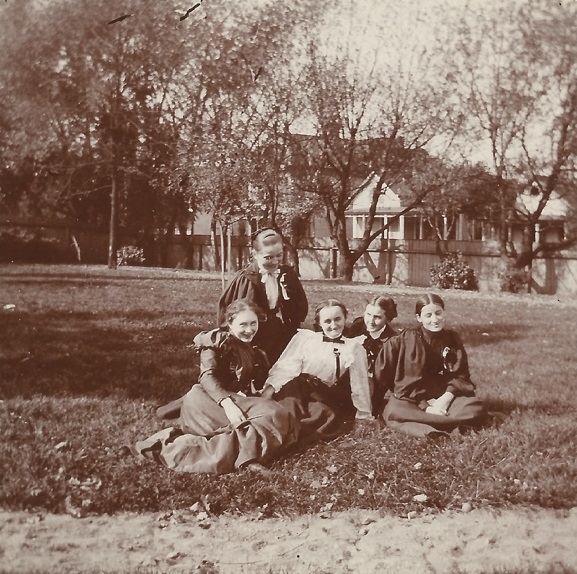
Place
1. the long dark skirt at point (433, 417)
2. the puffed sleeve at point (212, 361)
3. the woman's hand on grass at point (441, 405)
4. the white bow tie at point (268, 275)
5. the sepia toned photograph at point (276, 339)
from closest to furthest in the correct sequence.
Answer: the sepia toned photograph at point (276, 339) → the puffed sleeve at point (212, 361) → the long dark skirt at point (433, 417) → the woman's hand on grass at point (441, 405) → the white bow tie at point (268, 275)

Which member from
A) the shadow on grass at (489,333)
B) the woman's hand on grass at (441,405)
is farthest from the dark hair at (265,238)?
the shadow on grass at (489,333)

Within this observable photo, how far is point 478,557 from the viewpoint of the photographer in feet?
7.86

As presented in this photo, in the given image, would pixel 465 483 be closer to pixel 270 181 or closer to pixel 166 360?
pixel 166 360

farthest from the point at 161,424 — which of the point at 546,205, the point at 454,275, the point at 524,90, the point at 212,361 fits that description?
the point at 454,275

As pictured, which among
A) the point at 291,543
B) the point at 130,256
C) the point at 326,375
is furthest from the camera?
the point at 130,256

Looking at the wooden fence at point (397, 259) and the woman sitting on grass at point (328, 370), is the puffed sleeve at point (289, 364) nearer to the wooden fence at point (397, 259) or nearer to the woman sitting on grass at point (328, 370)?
the woman sitting on grass at point (328, 370)

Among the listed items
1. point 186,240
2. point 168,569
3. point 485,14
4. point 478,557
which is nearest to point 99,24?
point 485,14

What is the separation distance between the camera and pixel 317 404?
3691 millimetres

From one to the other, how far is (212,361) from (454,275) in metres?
8.18

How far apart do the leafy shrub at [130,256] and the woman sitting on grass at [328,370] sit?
30.0 ft

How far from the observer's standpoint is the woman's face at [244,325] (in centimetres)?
361

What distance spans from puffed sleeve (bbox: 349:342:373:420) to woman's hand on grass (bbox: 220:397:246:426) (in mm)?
835

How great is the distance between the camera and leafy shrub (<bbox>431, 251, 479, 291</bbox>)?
10938mm

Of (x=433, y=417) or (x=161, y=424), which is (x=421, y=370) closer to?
(x=433, y=417)
